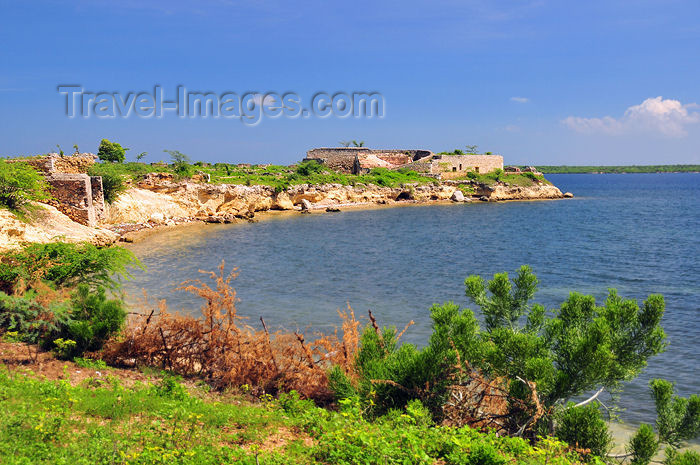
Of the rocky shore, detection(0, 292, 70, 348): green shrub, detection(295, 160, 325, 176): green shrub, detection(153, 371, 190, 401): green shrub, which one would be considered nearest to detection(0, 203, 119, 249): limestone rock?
the rocky shore

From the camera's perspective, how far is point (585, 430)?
5961 mm

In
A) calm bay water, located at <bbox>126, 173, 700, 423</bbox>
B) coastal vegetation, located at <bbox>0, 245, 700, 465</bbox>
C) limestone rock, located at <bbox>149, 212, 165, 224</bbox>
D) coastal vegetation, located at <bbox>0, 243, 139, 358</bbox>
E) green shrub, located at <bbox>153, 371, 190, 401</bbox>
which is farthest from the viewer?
limestone rock, located at <bbox>149, 212, 165, 224</bbox>

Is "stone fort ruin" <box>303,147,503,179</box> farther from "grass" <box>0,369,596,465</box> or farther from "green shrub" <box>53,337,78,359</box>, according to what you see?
"grass" <box>0,369,596,465</box>

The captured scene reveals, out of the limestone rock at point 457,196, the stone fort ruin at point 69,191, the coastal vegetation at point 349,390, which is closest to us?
the coastal vegetation at point 349,390

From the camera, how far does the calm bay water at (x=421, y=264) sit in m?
13.6

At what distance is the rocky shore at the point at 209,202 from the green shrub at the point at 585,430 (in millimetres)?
12027

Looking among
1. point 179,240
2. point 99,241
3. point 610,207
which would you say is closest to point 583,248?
point 179,240

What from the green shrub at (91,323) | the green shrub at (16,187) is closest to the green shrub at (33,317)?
the green shrub at (91,323)

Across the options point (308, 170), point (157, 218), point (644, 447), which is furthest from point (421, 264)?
point (308, 170)

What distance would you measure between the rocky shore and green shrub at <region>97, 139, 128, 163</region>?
12087mm

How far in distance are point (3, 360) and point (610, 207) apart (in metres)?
64.7

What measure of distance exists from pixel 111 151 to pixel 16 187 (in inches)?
1319

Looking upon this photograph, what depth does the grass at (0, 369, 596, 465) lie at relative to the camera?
474cm

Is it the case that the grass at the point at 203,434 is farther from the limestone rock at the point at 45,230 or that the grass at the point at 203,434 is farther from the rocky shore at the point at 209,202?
the limestone rock at the point at 45,230
